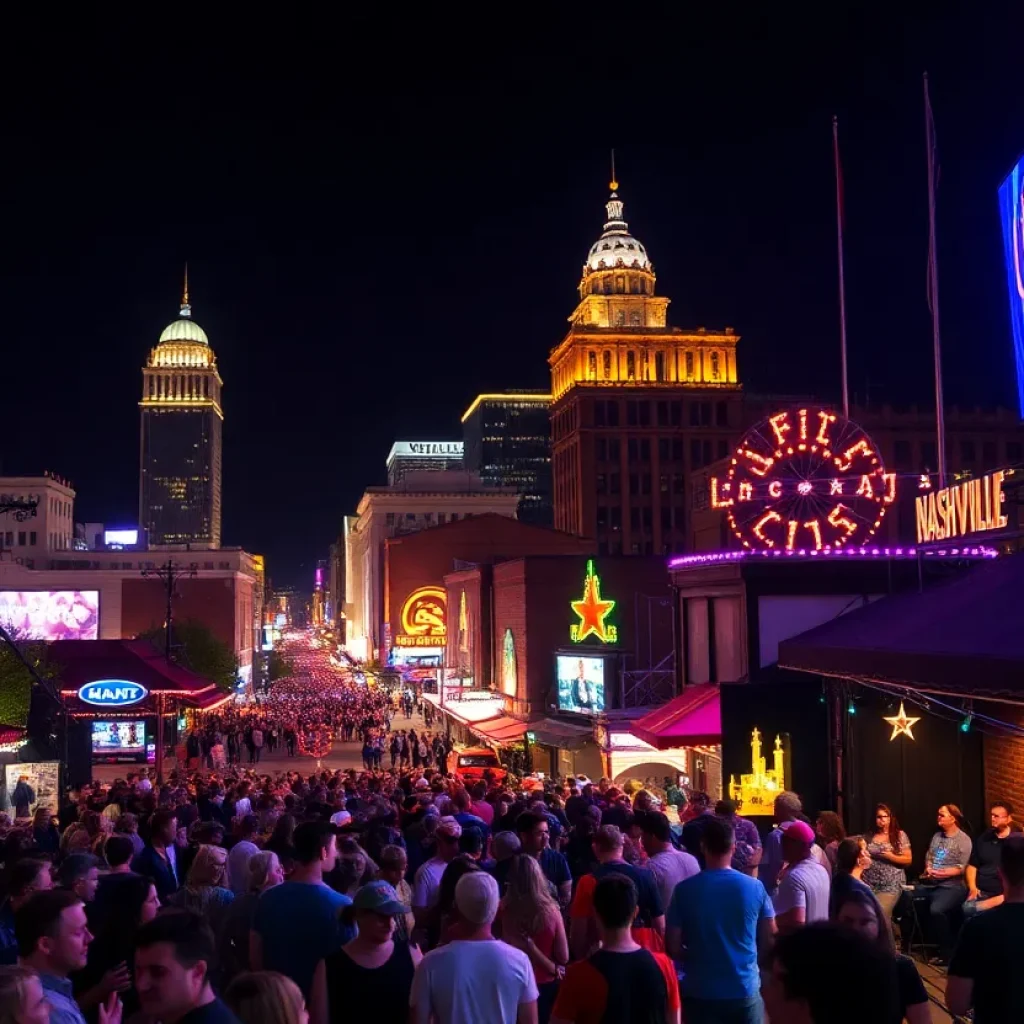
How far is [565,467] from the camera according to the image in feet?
368

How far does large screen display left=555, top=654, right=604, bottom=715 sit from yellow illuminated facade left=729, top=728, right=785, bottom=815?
1646 centimetres

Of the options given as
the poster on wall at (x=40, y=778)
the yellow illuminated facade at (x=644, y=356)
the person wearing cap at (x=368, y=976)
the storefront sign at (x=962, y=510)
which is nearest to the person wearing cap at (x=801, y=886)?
the person wearing cap at (x=368, y=976)

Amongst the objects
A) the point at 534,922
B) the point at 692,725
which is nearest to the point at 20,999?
the point at 534,922

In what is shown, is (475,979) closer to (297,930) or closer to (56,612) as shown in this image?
(297,930)

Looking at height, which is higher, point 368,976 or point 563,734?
A: point 368,976

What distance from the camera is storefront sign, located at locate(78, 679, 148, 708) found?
1264 inches

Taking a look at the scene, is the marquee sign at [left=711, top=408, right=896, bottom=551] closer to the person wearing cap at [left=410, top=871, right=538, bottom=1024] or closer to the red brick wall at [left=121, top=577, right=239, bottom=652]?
the person wearing cap at [left=410, top=871, right=538, bottom=1024]

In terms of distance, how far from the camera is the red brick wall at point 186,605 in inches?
4343

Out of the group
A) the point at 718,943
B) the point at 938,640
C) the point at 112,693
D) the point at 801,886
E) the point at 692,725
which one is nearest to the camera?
the point at 718,943

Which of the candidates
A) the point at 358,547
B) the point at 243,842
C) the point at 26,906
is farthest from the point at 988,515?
the point at 358,547

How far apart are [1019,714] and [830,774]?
5.69m

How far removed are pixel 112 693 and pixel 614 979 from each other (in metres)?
29.0

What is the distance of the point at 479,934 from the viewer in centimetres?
601

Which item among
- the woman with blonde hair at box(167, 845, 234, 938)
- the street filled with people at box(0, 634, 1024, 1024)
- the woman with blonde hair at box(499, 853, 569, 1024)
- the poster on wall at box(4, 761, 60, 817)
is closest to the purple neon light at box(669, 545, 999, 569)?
the street filled with people at box(0, 634, 1024, 1024)
